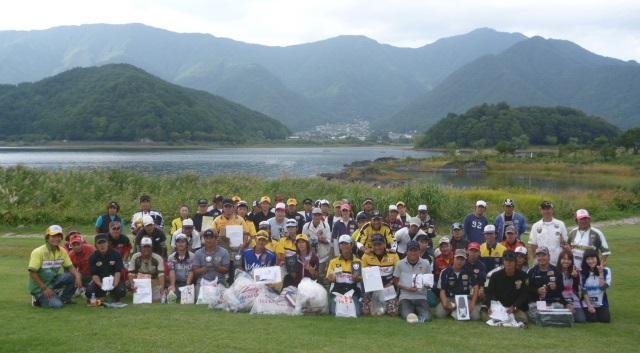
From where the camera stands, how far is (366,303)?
9383 mm

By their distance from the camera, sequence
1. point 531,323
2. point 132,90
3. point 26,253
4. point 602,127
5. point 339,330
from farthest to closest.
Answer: point 132,90 → point 602,127 → point 26,253 → point 531,323 → point 339,330

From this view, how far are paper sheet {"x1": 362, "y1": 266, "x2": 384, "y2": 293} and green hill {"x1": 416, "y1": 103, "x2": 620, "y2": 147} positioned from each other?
4523 inches

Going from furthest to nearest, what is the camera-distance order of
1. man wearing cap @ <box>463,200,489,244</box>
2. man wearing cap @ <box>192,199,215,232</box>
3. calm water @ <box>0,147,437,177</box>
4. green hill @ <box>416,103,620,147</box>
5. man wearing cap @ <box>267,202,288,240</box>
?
green hill @ <box>416,103,620,147</box> < calm water @ <box>0,147,437,177</box> < man wearing cap @ <box>192,199,215,232</box> < man wearing cap @ <box>267,202,288,240</box> < man wearing cap @ <box>463,200,489,244</box>

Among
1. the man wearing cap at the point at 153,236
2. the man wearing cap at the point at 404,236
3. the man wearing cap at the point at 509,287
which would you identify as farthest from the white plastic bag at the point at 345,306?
the man wearing cap at the point at 153,236

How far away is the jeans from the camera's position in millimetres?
9016

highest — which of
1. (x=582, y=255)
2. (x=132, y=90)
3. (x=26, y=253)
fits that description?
(x=132, y=90)

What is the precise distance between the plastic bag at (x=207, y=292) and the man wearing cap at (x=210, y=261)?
176mm

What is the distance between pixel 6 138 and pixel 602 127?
13910 centimetres

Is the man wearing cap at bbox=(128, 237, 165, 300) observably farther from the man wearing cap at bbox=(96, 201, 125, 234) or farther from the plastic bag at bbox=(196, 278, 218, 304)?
the man wearing cap at bbox=(96, 201, 125, 234)

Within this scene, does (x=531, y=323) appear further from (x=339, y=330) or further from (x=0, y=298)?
(x=0, y=298)

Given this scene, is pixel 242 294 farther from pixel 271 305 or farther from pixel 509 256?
pixel 509 256

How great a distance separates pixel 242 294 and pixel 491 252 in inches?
177

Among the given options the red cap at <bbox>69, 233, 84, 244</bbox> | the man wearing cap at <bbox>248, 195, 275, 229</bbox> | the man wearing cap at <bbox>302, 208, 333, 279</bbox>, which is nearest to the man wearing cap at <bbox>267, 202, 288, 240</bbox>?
the man wearing cap at <bbox>302, 208, 333, 279</bbox>

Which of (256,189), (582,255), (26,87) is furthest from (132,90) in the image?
(582,255)
